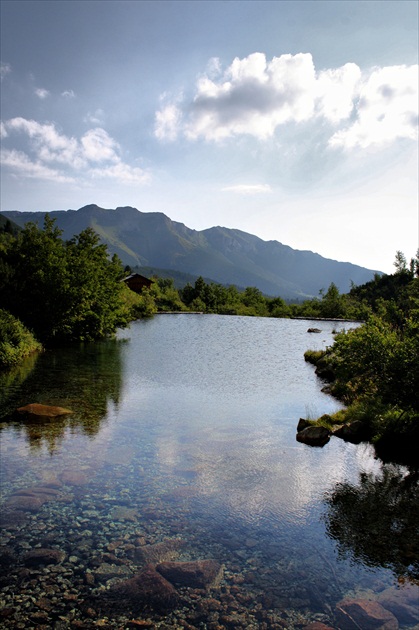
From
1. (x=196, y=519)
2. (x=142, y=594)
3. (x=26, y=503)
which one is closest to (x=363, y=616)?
(x=142, y=594)

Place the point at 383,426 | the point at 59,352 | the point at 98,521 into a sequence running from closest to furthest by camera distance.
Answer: the point at 98,521
the point at 383,426
the point at 59,352

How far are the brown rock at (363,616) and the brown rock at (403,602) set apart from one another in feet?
0.46

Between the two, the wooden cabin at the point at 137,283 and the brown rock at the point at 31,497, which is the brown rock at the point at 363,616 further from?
the wooden cabin at the point at 137,283

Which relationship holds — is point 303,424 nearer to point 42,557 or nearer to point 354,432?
point 354,432

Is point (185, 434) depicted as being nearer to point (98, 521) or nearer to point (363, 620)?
point (98, 521)

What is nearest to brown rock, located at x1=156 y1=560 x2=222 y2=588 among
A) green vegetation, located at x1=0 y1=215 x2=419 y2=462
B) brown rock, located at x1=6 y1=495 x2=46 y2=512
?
brown rock, located at x1=6 y1=495 x2=46 y2=512

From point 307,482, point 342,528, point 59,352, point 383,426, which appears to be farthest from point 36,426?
point 59,352

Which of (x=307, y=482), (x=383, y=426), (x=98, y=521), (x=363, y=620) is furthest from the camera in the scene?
(x=383, y=426)

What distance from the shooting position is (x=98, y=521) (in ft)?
33.8

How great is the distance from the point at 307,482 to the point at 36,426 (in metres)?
11.0

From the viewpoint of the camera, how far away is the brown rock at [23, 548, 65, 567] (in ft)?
28.2

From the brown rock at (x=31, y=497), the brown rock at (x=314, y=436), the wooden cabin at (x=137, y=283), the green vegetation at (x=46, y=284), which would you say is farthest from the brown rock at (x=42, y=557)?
the wooden cabin at (x=137, y=283)

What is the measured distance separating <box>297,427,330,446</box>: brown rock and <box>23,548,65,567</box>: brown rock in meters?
10.5

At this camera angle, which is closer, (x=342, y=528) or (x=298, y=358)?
(x=342, y=528)
